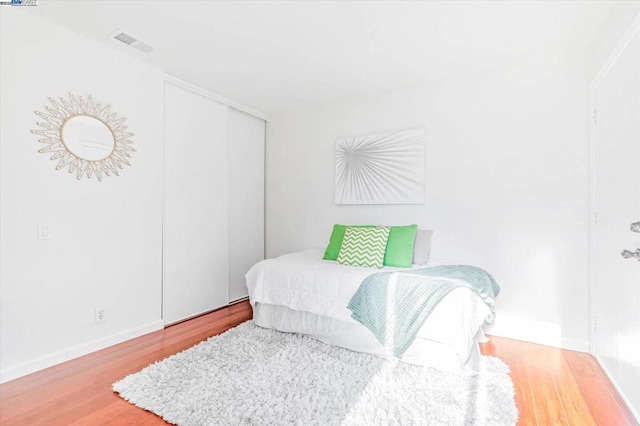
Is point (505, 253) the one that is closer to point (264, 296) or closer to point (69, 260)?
point (264, 296)

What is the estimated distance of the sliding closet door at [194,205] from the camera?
322 cm

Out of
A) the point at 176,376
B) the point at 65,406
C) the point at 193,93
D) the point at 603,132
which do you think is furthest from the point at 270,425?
the point at 193,93

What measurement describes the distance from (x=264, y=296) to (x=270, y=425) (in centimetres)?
135

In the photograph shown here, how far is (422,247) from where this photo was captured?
306cm

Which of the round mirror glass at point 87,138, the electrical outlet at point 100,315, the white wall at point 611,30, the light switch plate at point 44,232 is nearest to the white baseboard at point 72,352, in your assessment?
the electrical outlet at point 100,315

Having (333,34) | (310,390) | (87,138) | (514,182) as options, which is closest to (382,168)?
(514,182)

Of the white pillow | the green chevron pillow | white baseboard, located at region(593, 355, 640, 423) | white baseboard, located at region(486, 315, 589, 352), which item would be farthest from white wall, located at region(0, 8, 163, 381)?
white baseboard, located at region(593, 355, 640, 423)

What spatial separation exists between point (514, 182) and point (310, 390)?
246 centimetres

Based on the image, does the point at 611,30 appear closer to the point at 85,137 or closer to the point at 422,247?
the point at 422,247

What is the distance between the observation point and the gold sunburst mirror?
2.34 m

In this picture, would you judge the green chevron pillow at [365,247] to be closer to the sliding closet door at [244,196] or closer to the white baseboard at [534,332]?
the white baseboard at [534,332]

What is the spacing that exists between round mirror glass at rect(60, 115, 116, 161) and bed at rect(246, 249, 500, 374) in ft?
5.35

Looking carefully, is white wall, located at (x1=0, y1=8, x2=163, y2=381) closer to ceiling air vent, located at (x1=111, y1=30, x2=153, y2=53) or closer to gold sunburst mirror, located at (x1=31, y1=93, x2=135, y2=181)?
gold sunburst mirror, located at (x1=31, y1=93, x2=135, y2=181)

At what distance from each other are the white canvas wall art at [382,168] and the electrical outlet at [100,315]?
8.36 feet
